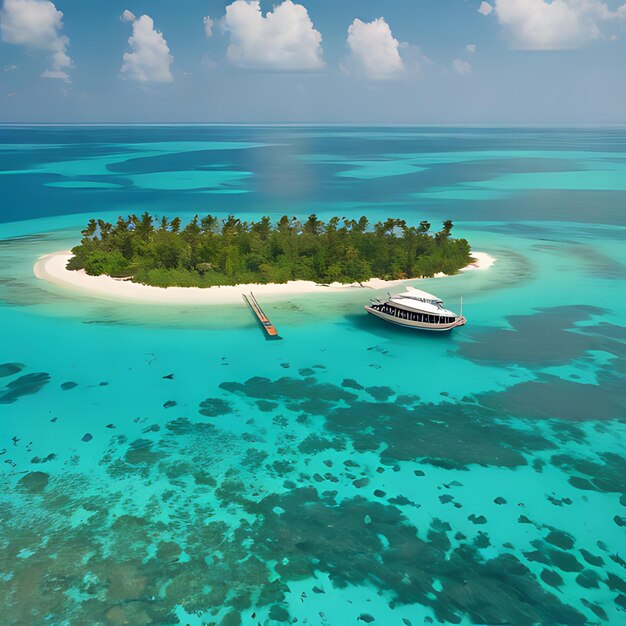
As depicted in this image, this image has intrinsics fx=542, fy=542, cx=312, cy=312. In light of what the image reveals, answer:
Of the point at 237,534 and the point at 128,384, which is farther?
the point at 128,384

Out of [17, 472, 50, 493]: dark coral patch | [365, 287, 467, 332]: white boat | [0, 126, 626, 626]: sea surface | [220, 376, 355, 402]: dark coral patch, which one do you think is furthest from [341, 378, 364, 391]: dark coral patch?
[17, 472, 50, 493]: dark coral patch

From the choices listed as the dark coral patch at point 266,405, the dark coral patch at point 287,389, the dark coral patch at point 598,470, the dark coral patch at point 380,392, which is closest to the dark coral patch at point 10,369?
the dark coral patch at point 287,389

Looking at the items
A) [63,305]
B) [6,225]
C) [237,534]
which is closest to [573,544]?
[237,534]

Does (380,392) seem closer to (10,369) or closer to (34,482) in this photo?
(34,482)

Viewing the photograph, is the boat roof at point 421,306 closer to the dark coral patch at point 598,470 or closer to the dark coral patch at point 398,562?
the dark coral patch at point 598,470

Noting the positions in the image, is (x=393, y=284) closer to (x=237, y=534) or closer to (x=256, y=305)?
(x=256, y=305)
